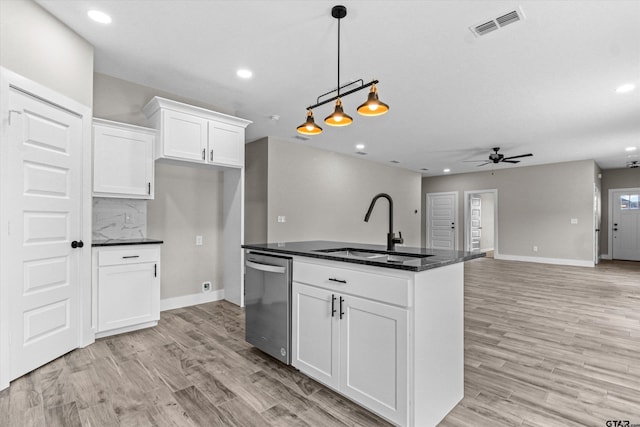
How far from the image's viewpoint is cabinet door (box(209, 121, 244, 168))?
12.6 ft

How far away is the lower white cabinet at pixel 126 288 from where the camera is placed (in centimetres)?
297

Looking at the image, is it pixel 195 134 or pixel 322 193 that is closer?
pixel 195 134

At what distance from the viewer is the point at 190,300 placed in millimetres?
4133

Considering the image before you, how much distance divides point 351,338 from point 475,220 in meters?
9.37

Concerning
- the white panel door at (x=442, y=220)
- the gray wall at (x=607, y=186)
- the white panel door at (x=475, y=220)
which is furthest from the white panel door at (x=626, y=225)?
the white panel door at (x=442, y=220)

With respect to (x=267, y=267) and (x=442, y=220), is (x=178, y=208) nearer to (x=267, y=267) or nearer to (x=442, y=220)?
(x=267, y=267)

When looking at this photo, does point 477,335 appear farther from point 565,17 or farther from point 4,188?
point 4,188

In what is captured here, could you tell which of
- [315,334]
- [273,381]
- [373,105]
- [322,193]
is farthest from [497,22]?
[322,193]

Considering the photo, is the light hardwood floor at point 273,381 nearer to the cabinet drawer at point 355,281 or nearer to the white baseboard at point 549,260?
the cabinet drawer at point 355,281

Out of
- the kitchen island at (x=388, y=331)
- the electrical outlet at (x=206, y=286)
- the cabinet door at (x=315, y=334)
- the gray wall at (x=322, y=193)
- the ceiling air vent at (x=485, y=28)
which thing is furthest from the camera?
the gray wall at (x=322, y=193)

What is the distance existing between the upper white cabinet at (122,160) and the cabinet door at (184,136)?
0.18 meters

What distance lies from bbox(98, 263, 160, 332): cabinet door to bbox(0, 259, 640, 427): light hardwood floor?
16 cm

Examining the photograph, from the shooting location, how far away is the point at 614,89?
3588 millimetres

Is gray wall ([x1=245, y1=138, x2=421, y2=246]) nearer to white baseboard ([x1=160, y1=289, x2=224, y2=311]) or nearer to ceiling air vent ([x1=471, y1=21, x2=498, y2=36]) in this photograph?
white baseboard ([x1=160, y1=289, x2=224, y2=311])
